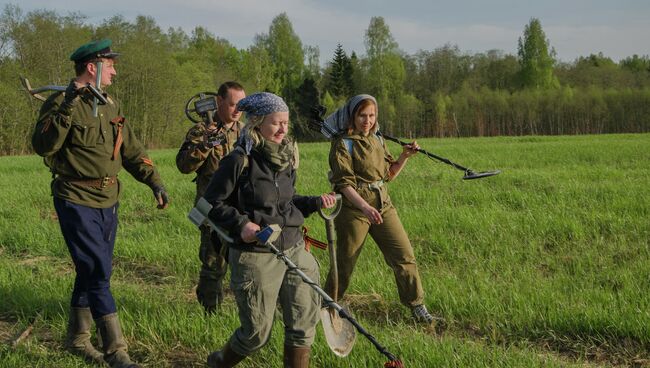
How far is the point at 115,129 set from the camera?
432 centimetres

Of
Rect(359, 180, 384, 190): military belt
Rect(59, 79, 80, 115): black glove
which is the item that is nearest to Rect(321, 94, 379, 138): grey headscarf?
Rect(359, 180, 384, 190): military belt

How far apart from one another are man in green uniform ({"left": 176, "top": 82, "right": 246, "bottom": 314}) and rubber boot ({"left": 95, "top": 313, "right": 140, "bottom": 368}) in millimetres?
995

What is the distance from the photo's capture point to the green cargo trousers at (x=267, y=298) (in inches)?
133

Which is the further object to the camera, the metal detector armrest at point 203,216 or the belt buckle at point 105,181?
the belt buckle at point 105,181

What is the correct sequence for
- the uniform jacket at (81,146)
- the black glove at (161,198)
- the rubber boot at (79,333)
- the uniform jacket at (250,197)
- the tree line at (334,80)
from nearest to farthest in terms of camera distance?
the uniform jacket at (250,197)
the uniform jacket at (81,146)
the rubber boot at (79,333)
the black glove at (161,198)
the tree line at (334,80)

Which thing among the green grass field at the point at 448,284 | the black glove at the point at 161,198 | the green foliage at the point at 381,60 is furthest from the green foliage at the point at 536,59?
the black glove at the point at 161,198

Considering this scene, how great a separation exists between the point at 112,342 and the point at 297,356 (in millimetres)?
1467

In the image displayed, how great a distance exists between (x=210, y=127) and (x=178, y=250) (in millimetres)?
2640

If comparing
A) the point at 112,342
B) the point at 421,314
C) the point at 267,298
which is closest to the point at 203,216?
the point at 267,298

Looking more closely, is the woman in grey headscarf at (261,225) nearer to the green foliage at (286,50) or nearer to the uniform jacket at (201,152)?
the uniform jacket at (201,152)

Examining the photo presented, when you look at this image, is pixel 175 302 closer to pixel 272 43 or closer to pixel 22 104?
pixel 22 104

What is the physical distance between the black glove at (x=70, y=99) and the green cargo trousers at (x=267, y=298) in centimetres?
143

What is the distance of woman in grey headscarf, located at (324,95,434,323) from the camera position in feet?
16.0

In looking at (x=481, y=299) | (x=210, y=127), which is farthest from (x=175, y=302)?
(x=481, y=299)
